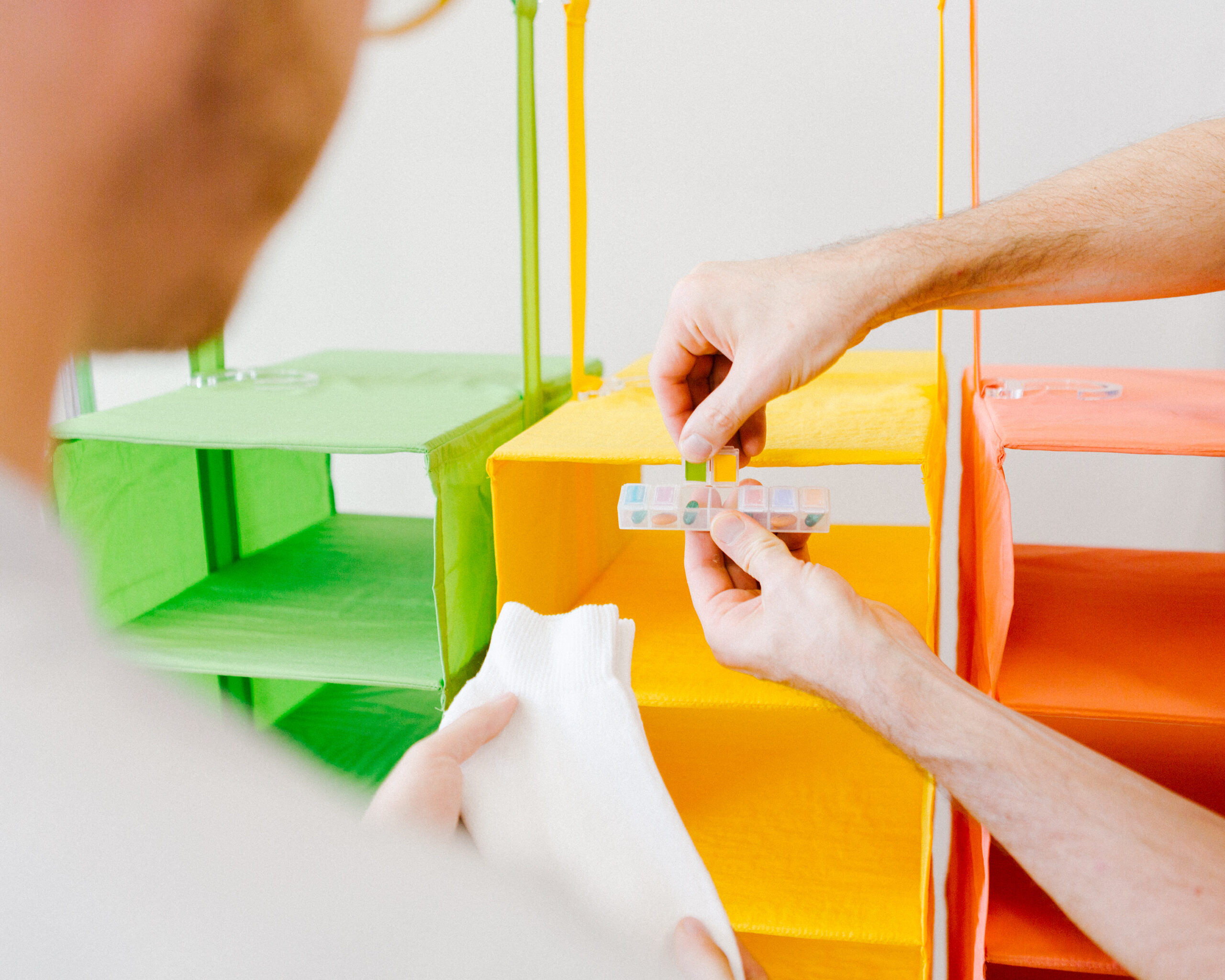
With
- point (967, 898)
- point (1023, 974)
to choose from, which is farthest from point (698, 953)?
point (1023, 974)

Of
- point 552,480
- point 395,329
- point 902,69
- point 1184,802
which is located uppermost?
point 902,69

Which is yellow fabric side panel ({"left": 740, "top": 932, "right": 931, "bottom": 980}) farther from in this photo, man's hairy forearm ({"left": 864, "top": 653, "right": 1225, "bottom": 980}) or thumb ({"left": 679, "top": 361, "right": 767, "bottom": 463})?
thumb ({"left": 679, "top": 361, "right": 767, "bottom": 463})

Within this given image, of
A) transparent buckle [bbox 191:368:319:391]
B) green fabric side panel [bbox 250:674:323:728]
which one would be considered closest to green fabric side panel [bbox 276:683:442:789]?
green fabric side panel [bbox 250:674:323:728]

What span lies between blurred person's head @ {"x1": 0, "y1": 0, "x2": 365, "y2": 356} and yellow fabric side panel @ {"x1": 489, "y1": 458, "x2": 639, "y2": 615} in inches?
24.1

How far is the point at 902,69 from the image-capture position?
1.68 metres

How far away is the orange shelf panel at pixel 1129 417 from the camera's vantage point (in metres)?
0.85

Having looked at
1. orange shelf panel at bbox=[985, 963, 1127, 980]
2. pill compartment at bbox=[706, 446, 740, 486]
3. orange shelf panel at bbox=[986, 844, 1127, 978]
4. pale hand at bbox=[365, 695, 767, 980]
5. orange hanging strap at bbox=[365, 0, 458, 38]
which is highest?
orange hanging strap at bbox=[365, 0, 458, 38]

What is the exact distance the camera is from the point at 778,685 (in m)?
0.97

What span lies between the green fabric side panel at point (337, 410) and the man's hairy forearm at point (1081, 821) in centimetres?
53

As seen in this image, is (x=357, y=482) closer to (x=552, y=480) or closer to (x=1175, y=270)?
(x=552, y=480)

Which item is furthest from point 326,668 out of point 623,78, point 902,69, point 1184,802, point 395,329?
point 902,69

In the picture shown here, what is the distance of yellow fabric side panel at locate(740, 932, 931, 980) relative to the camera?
1.09 m

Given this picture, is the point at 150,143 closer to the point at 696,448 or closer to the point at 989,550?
the point at 696,448

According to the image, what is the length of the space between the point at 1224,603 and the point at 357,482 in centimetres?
163
